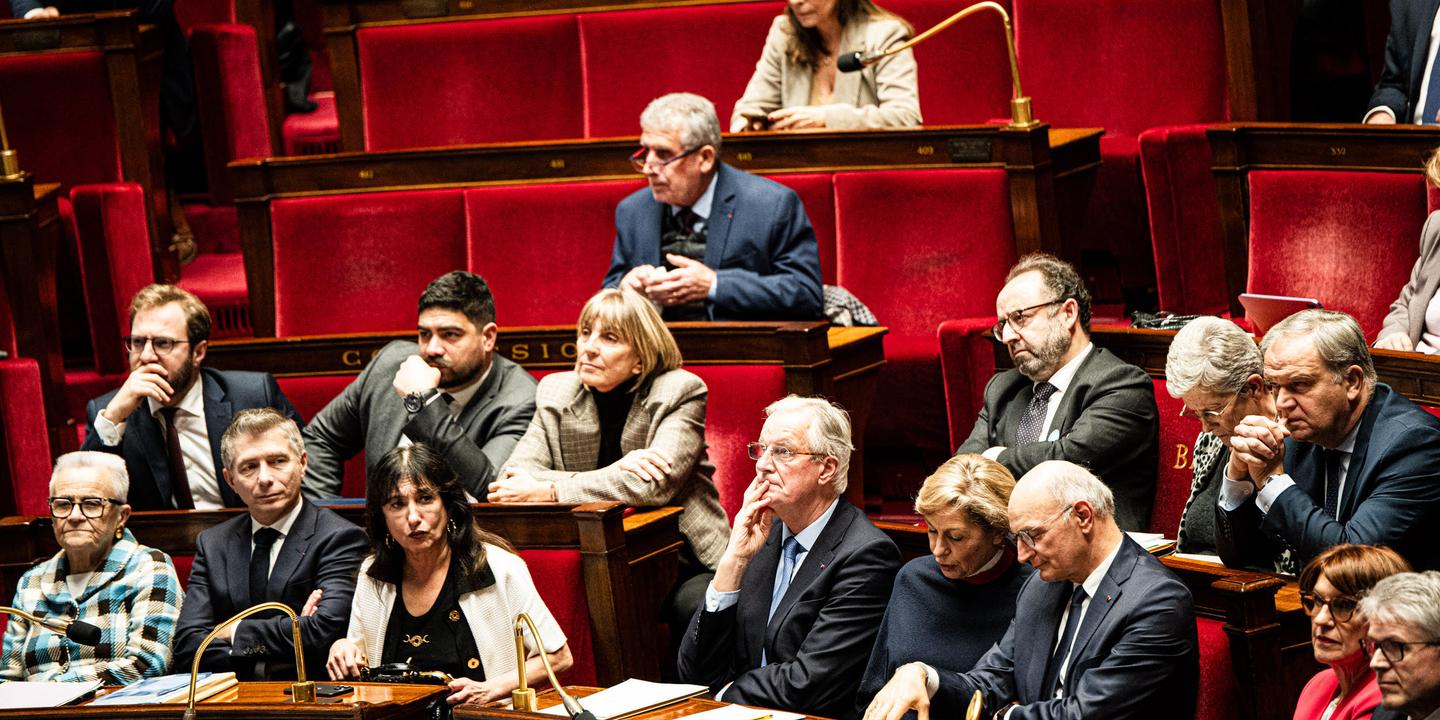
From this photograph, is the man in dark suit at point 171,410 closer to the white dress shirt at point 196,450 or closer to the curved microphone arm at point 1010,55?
the white dress shirt at point 196,450

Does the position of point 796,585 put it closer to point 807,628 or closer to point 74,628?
point 807,628

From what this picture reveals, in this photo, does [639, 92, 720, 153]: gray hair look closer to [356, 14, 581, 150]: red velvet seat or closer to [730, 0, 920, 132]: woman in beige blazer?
[730, 0, 920, 132]: woman in beige blazer

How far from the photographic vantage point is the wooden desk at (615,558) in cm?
137

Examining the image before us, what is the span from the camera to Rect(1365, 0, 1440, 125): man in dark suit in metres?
1.72

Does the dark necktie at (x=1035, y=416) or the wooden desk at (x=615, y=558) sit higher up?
the dark necktie at (x=1035, y=416)

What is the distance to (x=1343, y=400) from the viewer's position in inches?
45.5

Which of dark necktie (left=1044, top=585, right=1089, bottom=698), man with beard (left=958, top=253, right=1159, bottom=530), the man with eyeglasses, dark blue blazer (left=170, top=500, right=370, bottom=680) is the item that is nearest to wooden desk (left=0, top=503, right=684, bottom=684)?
dark blue blazer (left=170, top=500, right=370, bottom=680)

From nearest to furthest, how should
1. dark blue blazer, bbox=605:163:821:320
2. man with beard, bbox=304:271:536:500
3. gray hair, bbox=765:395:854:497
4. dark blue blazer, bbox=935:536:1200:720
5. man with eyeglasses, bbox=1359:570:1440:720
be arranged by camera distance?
man with eyeglasses, bbox=1359:570:1440:720, dark blue blazer, bbox=935:536:1200:720, gray hair, bbox=765:395:854:497, man with beard, bbox=304:271:536:500, dark blue blazer, bbox=605:163:821:320

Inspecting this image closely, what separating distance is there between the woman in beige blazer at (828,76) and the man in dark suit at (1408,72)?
1.53 feet

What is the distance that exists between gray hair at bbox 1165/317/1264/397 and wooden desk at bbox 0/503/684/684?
422 millimetres

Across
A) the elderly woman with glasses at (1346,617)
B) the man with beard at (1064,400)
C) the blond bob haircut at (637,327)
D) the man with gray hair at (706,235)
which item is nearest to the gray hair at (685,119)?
the man with gray hair at (706,235)

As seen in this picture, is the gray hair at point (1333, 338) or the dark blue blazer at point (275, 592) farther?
the dark blue blazer at point (275, 592)

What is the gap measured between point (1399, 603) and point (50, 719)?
88 centimetres

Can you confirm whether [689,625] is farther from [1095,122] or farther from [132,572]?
[1095,122]
